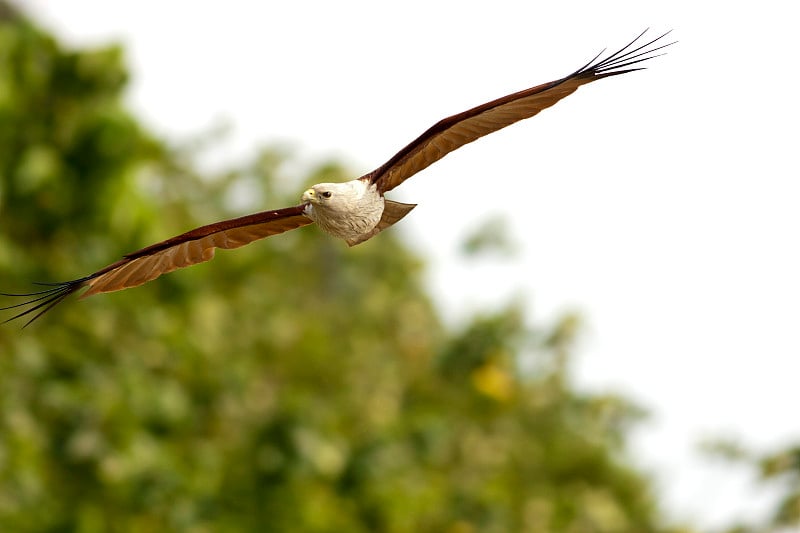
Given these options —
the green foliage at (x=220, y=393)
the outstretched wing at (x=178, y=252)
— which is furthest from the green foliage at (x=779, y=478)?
Answer: the outstretched wing at (x=178, y=252)

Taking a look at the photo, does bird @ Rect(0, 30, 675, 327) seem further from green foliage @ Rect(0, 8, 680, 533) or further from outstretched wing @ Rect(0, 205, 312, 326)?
green foliage @ Rect(0, 8, 680, 533)

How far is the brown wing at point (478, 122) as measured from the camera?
1085 millimetres

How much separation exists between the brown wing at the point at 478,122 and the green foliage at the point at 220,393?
5545 millimetres

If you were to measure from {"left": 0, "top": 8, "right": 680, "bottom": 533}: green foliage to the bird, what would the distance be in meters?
5.25

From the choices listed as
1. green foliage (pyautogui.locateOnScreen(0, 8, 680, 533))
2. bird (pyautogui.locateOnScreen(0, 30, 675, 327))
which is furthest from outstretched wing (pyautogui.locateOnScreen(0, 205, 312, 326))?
green foliage (pyautogui.locateOnScreen(0, 8, 680, 533))

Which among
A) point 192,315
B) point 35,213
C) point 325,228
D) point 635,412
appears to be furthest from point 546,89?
point 635,412

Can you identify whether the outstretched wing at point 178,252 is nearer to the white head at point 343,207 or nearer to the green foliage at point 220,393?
the white head at point 343,207

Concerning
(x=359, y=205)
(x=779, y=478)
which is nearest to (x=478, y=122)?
(x=359, y=205)

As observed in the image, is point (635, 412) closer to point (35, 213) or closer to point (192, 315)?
point (192, 315)

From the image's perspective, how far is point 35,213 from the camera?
6789mm

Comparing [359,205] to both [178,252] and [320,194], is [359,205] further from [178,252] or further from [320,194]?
[178,252]

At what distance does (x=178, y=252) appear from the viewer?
1.35 metres

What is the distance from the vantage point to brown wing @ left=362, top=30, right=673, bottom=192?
108cm

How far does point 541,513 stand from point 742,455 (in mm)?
1779
